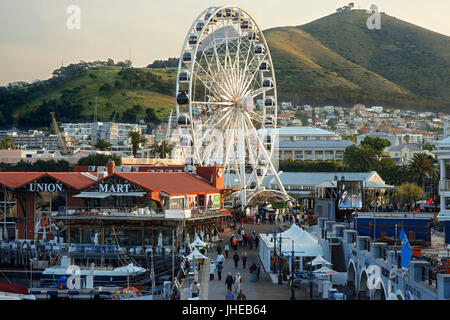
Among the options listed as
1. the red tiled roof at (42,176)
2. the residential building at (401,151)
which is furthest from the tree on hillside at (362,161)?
the red tiled roof at (42,176)

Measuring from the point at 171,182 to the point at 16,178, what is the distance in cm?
1339

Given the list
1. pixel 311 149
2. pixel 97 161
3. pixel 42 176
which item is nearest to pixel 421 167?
pixel 97 161

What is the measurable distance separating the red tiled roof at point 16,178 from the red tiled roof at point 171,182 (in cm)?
861

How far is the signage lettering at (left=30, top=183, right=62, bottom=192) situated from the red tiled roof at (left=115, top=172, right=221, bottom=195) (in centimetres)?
605

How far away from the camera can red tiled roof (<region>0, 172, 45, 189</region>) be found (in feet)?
189

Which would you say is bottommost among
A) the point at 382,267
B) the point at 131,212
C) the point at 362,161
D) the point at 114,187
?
the point at 131,212

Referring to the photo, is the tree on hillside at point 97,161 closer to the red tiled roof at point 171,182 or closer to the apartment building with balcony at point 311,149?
the red tiled roof at point 171,182

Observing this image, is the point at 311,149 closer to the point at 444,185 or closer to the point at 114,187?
the point at 114,187

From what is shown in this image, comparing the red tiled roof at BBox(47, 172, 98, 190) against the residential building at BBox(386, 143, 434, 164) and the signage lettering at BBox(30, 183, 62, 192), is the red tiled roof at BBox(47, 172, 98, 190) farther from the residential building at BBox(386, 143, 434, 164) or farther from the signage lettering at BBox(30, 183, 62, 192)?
the residential building at BBox(386, 143, 434, 164)

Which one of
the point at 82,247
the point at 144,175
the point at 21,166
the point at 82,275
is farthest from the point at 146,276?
the point at 21,166

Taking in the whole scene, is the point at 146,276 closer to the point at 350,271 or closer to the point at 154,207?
the point at 154,207

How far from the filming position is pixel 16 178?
196 feet

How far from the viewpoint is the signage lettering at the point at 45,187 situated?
5705cm
